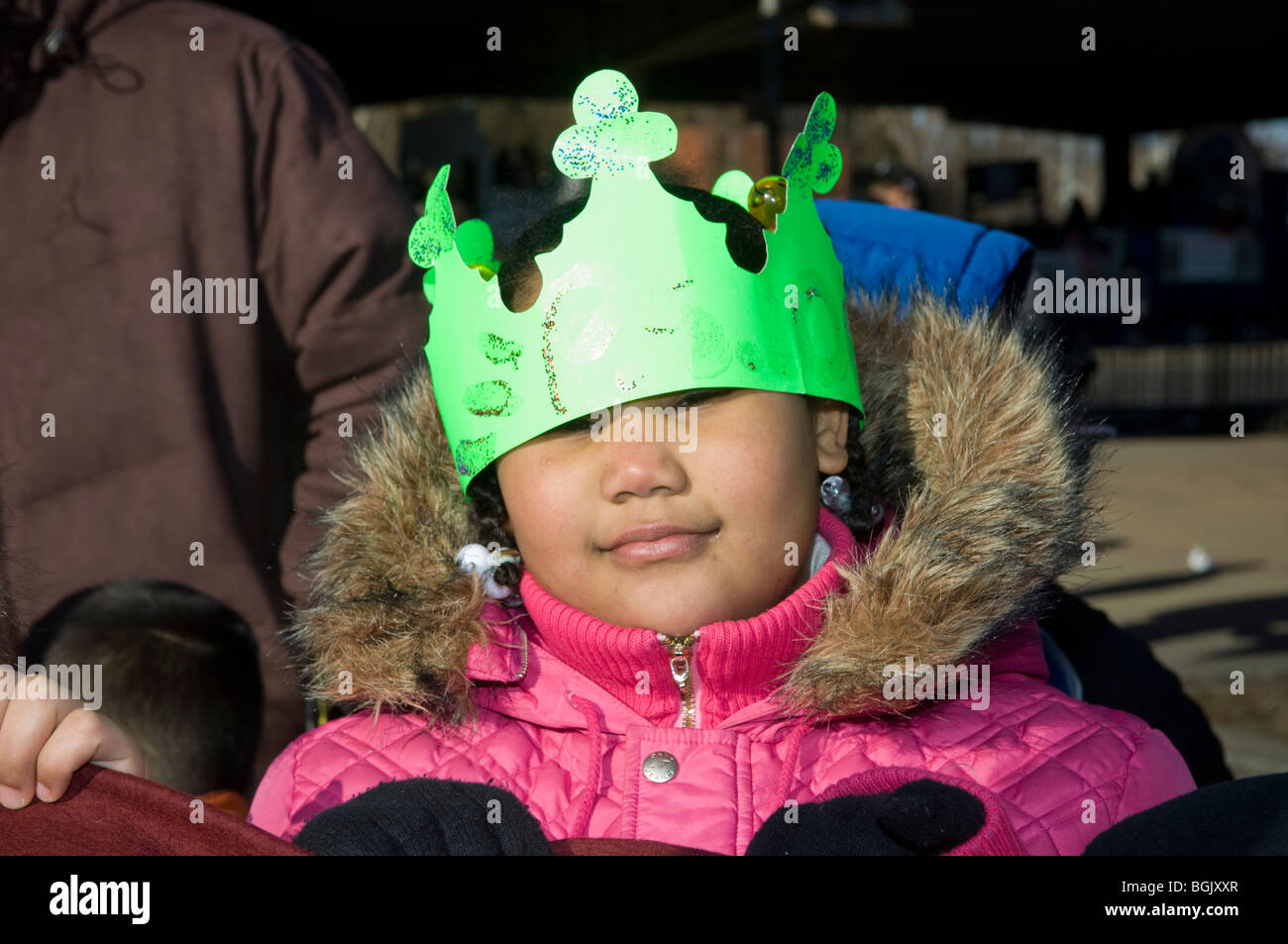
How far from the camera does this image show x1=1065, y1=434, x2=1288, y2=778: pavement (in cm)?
492

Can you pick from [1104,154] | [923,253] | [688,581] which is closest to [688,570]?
[688,581]

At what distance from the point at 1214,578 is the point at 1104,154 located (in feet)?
46.7

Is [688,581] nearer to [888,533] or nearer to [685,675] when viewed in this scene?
[685,675]

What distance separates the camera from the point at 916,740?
1.97m

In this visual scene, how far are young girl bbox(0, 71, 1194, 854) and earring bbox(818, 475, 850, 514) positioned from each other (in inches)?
1.3

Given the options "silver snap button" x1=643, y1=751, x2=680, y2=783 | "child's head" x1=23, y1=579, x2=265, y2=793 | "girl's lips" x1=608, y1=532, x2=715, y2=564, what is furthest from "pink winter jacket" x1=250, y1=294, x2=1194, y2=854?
"child's head" x1=23, y1=579, x2=265, y2=793

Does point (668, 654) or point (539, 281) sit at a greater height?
point (539, 281)

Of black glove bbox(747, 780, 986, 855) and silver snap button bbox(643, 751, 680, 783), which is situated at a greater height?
black glove bbox(747, 780, 986, 855)

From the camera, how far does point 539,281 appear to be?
2055 millimetres

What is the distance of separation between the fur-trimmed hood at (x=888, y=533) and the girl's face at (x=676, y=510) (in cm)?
13

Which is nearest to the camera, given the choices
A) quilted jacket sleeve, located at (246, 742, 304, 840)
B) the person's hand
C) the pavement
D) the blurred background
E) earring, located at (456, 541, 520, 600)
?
the person's hand

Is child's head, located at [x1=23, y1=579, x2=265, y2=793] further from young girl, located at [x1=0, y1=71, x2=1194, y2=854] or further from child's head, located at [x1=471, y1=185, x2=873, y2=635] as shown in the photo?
child's head, located at [x1=471, y1=185, x2=873, y2=635]
